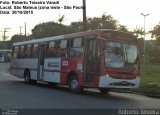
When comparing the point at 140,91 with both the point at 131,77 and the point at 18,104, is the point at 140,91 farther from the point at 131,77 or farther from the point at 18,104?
the point at 18,104

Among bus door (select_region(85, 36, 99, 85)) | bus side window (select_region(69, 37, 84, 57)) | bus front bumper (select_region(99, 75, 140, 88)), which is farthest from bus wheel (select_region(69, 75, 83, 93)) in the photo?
bus front bumper (select_region(99, 75, 140, 88))

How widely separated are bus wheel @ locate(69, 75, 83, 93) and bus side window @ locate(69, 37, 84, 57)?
45.9 inches

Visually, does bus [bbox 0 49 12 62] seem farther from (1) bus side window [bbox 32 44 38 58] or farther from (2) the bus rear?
(2) the bus rear

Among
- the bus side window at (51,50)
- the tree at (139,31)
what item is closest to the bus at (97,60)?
the bus side window at (51,50)

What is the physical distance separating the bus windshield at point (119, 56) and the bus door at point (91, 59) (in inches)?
20.5

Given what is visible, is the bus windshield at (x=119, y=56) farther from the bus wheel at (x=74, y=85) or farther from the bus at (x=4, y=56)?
the bus at (x=4, y=56)

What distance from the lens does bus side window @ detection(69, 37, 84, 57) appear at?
69.6ft

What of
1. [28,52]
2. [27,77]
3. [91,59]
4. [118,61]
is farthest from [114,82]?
[28,52]

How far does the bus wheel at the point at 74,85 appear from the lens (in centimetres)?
2113

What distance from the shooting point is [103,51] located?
768 inches

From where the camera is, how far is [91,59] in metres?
20.2

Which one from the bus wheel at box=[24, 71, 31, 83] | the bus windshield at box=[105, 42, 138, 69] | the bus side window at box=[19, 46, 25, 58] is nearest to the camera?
the bus windshield at box=[105, 42, 138, 69]

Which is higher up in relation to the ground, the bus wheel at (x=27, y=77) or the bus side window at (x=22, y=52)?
the bus side window at (x=22, y=52)

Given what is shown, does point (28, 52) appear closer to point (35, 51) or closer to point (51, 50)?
point (35, 51)
